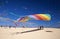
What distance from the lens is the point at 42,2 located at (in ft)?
8.66

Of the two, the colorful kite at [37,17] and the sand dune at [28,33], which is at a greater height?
the colorful kite at [37,17]

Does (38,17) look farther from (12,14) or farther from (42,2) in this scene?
(12,14)

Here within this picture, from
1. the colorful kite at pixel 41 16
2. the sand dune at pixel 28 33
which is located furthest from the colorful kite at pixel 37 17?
the sand dune at pixel 28 33

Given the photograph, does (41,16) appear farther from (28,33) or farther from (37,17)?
(28,33)

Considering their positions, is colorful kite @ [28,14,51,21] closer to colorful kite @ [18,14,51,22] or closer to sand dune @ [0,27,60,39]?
colorful kite @ [18,14,51,22]

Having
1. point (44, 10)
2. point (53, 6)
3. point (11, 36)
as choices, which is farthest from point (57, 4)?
point (11, 36)

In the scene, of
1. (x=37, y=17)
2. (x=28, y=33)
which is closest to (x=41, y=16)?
(x=37, y=17)

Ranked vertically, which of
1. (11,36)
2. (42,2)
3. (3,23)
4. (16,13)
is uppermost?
(42,2)

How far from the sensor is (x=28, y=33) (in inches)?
104

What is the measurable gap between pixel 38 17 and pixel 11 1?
53 cm

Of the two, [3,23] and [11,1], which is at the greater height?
[11,1]

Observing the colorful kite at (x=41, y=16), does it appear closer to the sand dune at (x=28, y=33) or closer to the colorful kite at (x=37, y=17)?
the colorful kite at (x=37, y=17)

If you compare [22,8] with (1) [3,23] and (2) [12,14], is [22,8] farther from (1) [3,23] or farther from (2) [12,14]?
(1) [3,23]

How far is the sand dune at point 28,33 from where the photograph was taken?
262 centimetres
